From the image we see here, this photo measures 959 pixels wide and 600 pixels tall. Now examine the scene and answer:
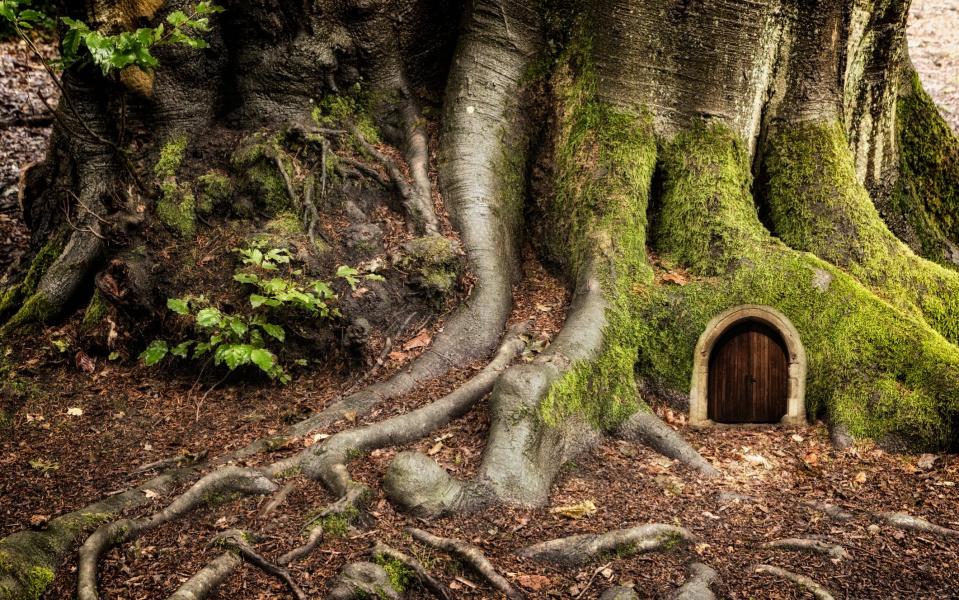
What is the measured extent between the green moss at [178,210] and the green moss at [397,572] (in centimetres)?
347

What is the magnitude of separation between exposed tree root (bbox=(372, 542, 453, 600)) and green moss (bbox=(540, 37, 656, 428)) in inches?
71.2

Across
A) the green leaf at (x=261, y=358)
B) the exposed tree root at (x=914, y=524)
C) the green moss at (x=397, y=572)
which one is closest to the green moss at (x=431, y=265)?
the green leaf at (x=261, y=358)

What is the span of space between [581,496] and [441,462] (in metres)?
0.83

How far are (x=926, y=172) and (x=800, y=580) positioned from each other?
643 centimetres

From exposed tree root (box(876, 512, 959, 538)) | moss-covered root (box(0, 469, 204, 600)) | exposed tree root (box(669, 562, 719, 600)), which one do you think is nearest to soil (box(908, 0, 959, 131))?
exposed tree root (box(876, 512, 959, 538))

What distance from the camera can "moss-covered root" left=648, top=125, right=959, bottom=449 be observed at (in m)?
4.66

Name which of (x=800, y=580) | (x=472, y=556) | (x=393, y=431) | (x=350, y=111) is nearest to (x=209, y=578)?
(x=472, y=556)

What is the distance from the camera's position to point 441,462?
4.06 m

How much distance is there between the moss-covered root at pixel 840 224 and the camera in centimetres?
554

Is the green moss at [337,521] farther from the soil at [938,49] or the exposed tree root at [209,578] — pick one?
the soil at [938,49]

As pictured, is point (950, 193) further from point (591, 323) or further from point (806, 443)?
point (591, 323)

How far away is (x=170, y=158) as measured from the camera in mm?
5805

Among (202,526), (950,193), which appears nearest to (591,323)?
(202,526)

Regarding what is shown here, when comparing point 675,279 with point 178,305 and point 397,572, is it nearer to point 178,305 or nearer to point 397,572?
point 397,572
